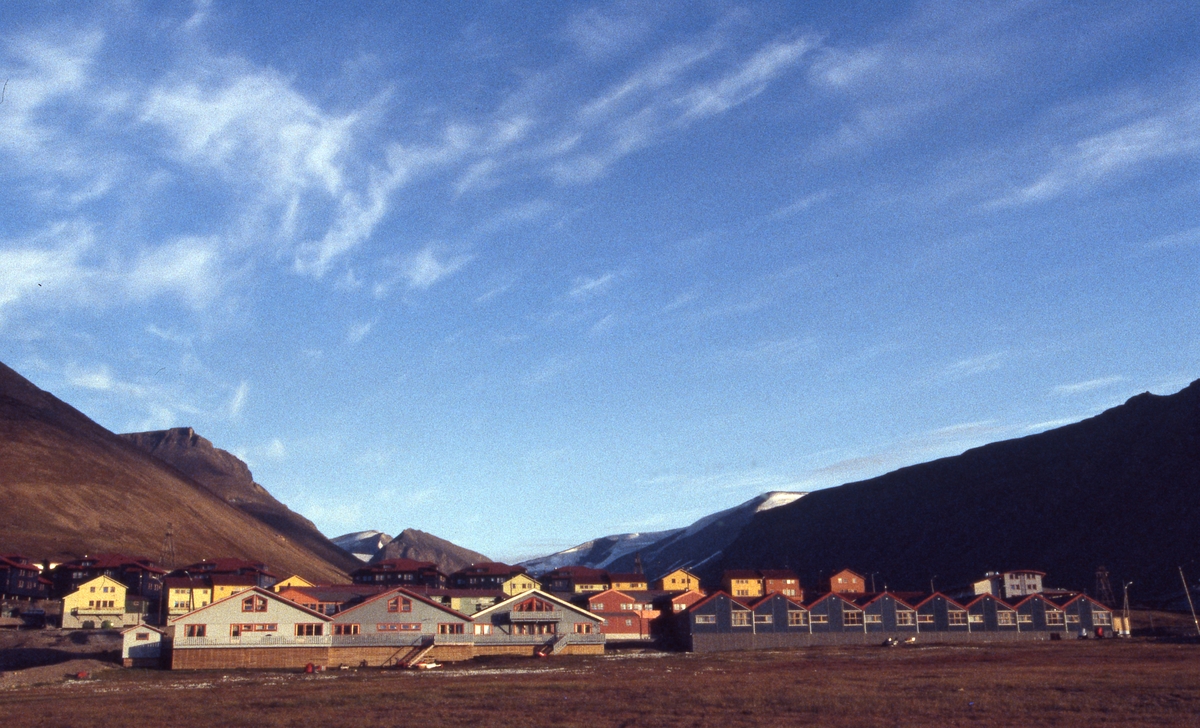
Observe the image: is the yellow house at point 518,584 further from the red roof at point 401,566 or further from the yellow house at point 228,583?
the yellow house at point 228,583

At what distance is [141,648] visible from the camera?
74.6 meters

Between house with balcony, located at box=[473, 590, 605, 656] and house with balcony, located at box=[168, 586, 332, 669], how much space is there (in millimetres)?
13527

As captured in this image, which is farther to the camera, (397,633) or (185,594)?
(185,594)

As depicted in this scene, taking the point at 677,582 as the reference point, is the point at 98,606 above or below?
above

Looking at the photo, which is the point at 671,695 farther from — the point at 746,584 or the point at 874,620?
the point at 746,584

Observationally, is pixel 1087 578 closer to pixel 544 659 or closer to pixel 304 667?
pixel 544 659

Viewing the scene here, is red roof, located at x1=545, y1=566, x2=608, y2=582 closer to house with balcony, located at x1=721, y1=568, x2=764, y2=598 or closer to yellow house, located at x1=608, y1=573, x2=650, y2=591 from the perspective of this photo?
yellow house, located at x1=608, y1=573, x2=650, y2=591

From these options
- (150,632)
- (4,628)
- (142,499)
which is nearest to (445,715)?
(150,632)

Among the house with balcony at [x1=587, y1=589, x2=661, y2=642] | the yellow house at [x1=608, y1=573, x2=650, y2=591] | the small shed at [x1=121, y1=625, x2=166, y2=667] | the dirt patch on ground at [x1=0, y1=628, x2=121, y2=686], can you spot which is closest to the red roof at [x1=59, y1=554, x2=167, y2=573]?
the dirt patch on ground at [x1=0, y1=628, x2=121, y2=686]

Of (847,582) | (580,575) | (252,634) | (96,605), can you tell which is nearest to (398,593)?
(252,634)

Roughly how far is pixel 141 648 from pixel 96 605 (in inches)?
1728

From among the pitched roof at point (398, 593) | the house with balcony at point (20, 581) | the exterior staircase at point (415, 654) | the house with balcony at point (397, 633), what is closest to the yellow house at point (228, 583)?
the house with balcony at point (20, 581)

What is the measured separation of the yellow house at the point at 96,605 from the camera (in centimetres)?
10881

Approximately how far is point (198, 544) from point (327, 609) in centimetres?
10151
